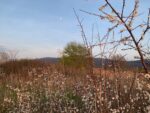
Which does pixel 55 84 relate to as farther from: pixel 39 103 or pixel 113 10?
pixel 113 10

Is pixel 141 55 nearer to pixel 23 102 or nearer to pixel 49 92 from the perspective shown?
pixel 23 102

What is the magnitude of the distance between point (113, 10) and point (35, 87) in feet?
26.9

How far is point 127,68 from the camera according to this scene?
8.78 m

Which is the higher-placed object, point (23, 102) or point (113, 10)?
point (113, 10)

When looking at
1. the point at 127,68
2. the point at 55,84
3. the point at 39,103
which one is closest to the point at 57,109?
the point at 39,103

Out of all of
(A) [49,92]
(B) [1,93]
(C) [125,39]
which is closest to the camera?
(C) [125,39]

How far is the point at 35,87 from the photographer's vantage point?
36.2ft

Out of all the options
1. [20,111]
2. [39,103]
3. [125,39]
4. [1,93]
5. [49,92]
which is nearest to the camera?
[125,39]

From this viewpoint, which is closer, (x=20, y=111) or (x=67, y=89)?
(x=20, y=111)

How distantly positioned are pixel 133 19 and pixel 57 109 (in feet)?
16.3

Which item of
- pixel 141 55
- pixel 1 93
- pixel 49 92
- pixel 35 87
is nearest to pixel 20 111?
pixel 49 92

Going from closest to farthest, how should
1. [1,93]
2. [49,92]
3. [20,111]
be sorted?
[20,111] → [49,92] → [1,93]

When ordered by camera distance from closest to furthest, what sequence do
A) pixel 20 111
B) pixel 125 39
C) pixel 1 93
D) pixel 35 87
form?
pixel 125 39
pixel 20 111
pixel 1 93
pixel 35 87

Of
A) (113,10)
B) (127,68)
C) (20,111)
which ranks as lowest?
(20,111)
